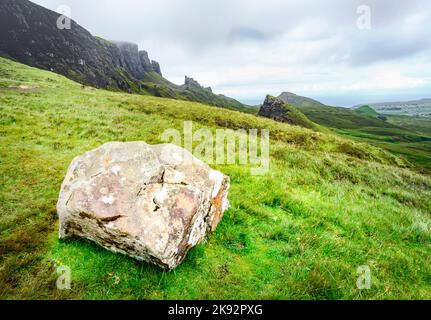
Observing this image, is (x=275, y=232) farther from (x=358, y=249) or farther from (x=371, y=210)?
(x=371, y=210)

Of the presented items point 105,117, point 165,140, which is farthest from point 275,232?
point 105,117

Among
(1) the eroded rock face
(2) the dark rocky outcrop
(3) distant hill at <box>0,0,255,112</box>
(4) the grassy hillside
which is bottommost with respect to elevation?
(4) the grassy hillside

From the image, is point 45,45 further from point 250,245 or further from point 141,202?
point 250,245

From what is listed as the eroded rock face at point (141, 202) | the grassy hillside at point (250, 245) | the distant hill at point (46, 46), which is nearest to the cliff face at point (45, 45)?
the distant hill at point (46, 46)

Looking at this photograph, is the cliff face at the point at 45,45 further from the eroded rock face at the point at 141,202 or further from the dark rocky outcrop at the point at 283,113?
the eroded rock face at the point at 141,202

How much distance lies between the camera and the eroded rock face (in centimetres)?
614

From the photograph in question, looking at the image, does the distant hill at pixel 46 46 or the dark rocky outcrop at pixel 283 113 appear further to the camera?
the distant hill at pixel 46 46

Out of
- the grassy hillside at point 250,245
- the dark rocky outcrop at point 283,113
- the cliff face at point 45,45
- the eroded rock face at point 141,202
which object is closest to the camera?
the grassy hillside at point 250,245

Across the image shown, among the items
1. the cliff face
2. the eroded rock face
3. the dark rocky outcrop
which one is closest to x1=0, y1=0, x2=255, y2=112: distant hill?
the cliff face

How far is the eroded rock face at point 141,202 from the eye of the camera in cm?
614

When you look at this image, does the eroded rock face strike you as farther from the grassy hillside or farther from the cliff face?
the cliff face

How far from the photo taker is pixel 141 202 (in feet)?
21.8

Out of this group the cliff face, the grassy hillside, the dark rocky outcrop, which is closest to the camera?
the grassy hillside
